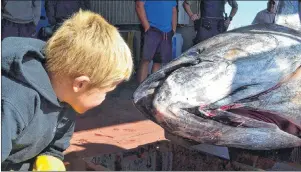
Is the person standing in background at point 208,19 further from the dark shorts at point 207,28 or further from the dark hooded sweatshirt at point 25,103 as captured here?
the dark hooded sweatshirt at point 25,103

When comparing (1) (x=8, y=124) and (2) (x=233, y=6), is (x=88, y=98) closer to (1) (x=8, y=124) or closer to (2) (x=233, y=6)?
(1) (x=8, y=124)

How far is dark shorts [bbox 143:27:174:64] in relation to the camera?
22.0 feet

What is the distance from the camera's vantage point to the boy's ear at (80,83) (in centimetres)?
225

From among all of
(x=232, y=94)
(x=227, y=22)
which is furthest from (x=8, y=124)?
(x=227, y=22)

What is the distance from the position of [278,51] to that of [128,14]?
24.6 feet

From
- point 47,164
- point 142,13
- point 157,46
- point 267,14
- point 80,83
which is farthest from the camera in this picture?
point 157,46

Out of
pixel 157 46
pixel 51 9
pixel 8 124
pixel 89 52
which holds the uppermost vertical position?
pixel 89 52

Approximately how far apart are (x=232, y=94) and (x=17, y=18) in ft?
15.2

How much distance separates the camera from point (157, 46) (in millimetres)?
6758

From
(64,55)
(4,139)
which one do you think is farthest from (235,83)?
(4,139)

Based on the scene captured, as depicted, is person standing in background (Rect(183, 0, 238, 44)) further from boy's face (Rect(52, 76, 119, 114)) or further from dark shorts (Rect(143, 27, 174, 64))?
boy's face (Rect(52, 76, 119, 114))

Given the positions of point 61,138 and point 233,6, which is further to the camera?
point 233,6

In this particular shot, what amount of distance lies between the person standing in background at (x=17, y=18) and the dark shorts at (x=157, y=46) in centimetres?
170

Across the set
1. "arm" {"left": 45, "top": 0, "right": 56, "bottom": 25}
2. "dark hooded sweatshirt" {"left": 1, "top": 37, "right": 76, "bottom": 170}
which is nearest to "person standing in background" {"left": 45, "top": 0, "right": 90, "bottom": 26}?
"arm" {"left": 45, "top": 0, "right": 56, "bottom": 25}
